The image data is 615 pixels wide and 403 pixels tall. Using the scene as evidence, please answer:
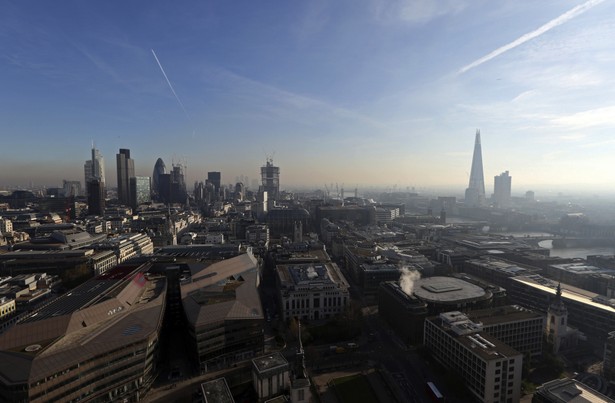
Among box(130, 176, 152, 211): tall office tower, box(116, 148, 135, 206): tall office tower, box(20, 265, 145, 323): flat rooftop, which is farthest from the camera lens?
box(116, 148, 135, 206): tall office tower

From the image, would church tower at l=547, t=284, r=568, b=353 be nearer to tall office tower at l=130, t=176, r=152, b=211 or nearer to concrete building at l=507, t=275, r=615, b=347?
concrete building at l=507, t=275, r=615, b=347

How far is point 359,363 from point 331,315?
13.2m

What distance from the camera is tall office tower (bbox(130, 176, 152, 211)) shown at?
168 m

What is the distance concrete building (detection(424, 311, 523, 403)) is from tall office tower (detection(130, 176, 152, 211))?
495 ft

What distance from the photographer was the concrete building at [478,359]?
95.9ft

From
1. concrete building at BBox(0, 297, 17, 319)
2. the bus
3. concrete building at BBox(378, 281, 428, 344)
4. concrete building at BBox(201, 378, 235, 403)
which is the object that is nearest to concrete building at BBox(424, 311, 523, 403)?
the bus

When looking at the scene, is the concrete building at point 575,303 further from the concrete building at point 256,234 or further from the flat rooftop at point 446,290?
the concrete building at point 256,234

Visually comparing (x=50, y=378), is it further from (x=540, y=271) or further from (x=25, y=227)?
(x=25, y=227)

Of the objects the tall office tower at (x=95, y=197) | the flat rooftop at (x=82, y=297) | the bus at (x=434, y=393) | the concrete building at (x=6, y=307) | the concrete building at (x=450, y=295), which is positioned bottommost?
the bus at (x=434, y=393)

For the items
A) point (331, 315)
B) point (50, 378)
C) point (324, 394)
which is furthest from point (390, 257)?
point (50, 378)

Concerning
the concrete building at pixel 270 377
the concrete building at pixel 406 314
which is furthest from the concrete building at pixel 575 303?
the concrete building at pixel 270 377

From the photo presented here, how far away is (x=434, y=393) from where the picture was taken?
29.9 m

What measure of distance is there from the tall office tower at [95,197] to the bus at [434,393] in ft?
432

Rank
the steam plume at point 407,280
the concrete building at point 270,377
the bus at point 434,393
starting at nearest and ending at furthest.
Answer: the concrete building at point 270,377 → the bus at point 434,393 → the steam plume at point 407,280
